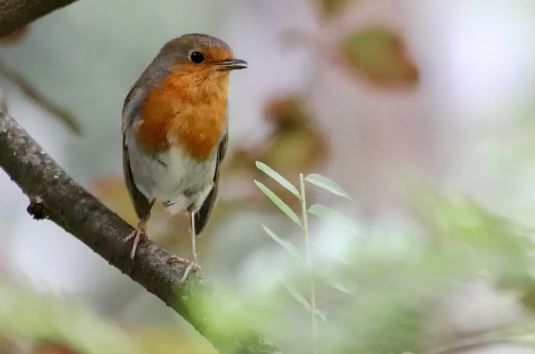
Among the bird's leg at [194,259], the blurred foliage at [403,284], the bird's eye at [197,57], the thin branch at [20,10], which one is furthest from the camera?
the bird's eye at [197,57]

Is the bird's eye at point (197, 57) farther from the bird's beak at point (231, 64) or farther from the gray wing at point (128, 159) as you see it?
the gray wing at point (128, 159)

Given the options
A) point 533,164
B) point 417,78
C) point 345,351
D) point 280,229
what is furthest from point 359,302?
point 280,229

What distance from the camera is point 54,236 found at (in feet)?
13.5

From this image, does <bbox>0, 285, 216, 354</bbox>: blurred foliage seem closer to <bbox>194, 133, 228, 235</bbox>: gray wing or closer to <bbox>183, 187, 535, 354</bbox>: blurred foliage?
<bbox>183, 187, 535, 354</bbox>: blurred foliage

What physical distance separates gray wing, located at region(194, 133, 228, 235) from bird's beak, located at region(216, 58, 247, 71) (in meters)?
0.19

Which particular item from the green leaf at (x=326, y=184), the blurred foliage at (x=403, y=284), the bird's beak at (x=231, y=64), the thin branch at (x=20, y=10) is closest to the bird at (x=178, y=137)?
the bird's beak at (x=231, y=64)

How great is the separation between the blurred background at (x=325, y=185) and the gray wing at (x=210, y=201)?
0.17 feet

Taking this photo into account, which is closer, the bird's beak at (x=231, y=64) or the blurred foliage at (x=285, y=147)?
the blurred foliage at (x=285, y=147)

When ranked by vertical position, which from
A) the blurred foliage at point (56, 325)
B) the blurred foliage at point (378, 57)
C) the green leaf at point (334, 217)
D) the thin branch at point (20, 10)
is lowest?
the blurred foliage at point (56, 325)

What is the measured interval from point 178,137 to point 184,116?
0.21ft

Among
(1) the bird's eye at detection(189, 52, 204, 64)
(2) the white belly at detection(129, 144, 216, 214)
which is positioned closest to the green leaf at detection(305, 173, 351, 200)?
(2) the white belly at detection(129, 144, 216, 214)

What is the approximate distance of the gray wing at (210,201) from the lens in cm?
228

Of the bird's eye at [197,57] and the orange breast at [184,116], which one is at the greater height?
the bird's eye at [197,57]

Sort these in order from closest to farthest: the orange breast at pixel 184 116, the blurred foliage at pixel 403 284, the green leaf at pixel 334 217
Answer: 1. the blurred foliage at pixel 403 284
2. the green leaf at pixel 334 217
3. the orange breast at pixel 184 116
